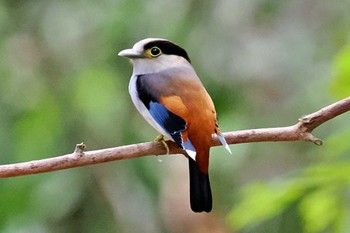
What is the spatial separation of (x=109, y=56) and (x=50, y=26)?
1.00 ft

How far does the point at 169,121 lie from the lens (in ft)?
7.45

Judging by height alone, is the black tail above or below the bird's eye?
below

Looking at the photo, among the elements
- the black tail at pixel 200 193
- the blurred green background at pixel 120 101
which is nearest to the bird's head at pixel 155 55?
the black tail at pixel 200 193

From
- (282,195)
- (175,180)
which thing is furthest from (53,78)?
(282,195)

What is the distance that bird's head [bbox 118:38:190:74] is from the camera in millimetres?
2545

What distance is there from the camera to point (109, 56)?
397 cm

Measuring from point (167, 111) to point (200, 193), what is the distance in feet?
0.71

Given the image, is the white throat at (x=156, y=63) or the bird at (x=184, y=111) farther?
the white throat at (x=156, y=63)

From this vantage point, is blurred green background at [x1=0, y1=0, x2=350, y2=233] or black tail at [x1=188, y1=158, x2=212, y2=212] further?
blurred green background at [x1=0, y1=0, x2=350, y2=233]

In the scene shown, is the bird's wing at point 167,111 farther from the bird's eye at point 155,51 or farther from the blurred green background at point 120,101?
the blurred green background at point 120,101

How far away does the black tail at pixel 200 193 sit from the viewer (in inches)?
87.5

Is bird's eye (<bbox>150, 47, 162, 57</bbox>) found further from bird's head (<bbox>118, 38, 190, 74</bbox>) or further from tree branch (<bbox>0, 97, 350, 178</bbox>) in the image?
tree branch (<bbox>0, 97, 350, 178</bbox>)

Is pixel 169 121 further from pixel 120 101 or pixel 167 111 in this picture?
pixel 120 101

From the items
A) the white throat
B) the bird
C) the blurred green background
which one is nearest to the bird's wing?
the bird
